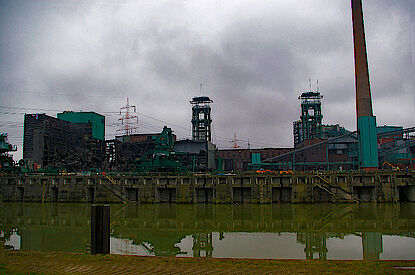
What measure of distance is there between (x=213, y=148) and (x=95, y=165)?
100 feet

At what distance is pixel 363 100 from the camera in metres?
54.6

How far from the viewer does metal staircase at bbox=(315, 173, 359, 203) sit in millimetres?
40875

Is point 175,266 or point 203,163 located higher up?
point 203,163

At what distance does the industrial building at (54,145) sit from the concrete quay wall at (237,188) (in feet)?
88.6

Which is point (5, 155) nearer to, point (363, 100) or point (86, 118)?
point (86, 118)

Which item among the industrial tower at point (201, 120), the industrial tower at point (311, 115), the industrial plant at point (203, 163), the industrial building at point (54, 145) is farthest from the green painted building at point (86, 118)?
the industrial tower at point (311, 115)

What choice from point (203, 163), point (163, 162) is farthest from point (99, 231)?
point (203, 163)

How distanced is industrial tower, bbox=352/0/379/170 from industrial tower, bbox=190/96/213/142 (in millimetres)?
41651

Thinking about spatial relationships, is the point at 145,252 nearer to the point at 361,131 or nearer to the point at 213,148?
the point at 361,131

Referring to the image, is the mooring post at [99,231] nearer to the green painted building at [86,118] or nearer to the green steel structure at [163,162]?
the green steel structure at [163,162]

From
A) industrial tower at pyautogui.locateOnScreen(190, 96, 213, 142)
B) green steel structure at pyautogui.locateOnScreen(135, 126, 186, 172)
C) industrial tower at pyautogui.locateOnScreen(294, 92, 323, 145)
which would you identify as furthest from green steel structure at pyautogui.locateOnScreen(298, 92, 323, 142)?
green steel structure at pyautogui.locateOnScreen(135, 126, 186, 172)

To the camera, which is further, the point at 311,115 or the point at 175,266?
the point at 311,115

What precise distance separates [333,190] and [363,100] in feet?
69.0

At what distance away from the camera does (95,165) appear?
8212cm
